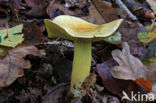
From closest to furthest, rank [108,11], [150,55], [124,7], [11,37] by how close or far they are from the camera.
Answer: [11,37] → [150,55] → [108,11] → [124,7]

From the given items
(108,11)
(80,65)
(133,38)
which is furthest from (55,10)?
(80,65)

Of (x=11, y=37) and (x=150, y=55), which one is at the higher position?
(x=11, y=37)

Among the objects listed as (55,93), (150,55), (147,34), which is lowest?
(55,93)

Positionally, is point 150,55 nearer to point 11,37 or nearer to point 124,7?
point 124,7

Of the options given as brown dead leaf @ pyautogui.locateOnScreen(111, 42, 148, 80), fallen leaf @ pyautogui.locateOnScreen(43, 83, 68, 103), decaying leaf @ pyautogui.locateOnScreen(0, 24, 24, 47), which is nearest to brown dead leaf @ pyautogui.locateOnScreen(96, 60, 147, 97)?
brown dead leaf @ pyautogui.locateOnScreen(111, 42, 148, 80)

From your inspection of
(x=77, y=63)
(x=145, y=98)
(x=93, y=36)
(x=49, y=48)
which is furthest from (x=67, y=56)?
(x=145, y=98)

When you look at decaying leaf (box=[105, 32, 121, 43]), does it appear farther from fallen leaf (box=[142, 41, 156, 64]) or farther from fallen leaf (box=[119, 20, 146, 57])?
fallen leaf (box=[142, 41, 156, 64])

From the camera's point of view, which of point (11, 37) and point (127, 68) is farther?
point (11, 37)

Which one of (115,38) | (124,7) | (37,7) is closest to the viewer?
(115,38)
